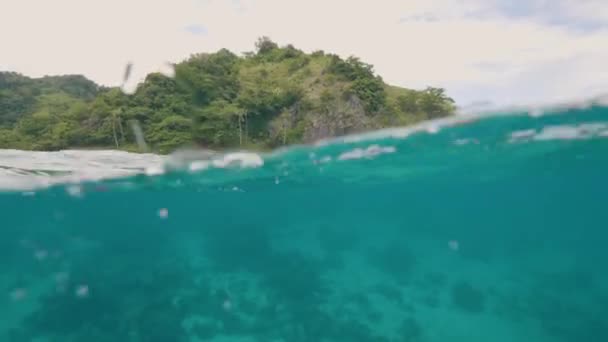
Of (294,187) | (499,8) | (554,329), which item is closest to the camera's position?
(499,8)

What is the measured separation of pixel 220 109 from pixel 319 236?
1698 cm

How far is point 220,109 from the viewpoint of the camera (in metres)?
16.8

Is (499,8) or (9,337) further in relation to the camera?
(9,337)

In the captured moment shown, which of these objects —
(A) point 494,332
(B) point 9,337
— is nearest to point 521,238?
(A) point 494,332

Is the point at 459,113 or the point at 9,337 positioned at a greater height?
the point at 459,113

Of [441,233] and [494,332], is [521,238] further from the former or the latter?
[494,332]

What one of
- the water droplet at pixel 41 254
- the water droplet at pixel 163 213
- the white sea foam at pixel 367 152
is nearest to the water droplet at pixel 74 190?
the water droplet at pixel 163 213

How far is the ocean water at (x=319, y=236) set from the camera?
14.5m

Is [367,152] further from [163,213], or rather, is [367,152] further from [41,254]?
[41,254]

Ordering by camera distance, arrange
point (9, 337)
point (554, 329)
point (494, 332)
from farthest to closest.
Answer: point (494, 332)
point (554, 329)
point (9, 337)

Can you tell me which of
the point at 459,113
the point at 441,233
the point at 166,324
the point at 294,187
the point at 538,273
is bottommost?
the point at 538,273

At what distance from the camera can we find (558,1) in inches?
451

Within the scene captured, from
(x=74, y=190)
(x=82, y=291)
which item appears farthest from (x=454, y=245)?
(x=74, y=190)

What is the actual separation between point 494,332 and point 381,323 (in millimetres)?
4934
